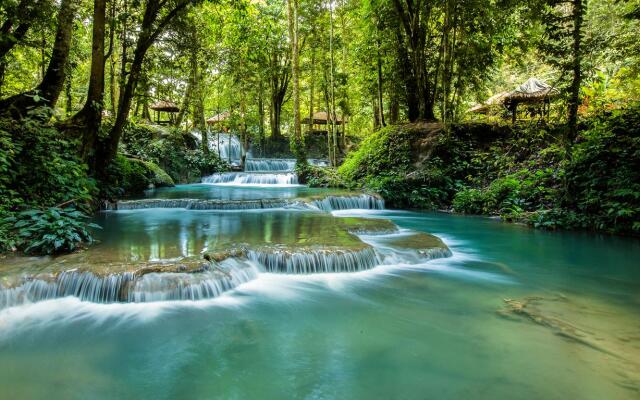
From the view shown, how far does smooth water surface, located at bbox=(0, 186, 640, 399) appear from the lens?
323 centimetres

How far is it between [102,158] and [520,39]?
15.0 metres

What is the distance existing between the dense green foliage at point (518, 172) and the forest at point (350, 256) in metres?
0.06

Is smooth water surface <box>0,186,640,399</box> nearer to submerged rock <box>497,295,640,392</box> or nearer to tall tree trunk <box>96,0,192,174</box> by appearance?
submerged rock <box>497,295,640,392</box>

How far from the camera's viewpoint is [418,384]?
10.7 feet

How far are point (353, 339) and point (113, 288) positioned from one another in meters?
2.99

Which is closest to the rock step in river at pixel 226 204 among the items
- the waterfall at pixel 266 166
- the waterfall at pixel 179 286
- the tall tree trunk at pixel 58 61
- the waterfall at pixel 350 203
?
the waterfall at pixel 350 203

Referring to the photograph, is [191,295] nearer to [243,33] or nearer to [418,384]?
[418,384]

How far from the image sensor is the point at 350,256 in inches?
246

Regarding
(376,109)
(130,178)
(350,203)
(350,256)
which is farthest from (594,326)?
(376,109)

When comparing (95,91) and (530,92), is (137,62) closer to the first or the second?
(95,91)

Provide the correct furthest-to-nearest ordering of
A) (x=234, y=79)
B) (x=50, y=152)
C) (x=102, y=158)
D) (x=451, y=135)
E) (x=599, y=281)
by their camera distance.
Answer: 1. (x=234, y=79)
2. (x=451, y=135)
3. (x=102, y=158)
4. (x=50, y=152)
5. (x=599, y=281)

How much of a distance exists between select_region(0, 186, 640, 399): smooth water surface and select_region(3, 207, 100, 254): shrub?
0.72 meters

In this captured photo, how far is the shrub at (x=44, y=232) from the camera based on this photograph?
226 inches

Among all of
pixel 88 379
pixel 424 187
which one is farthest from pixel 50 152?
pixel 424 187
